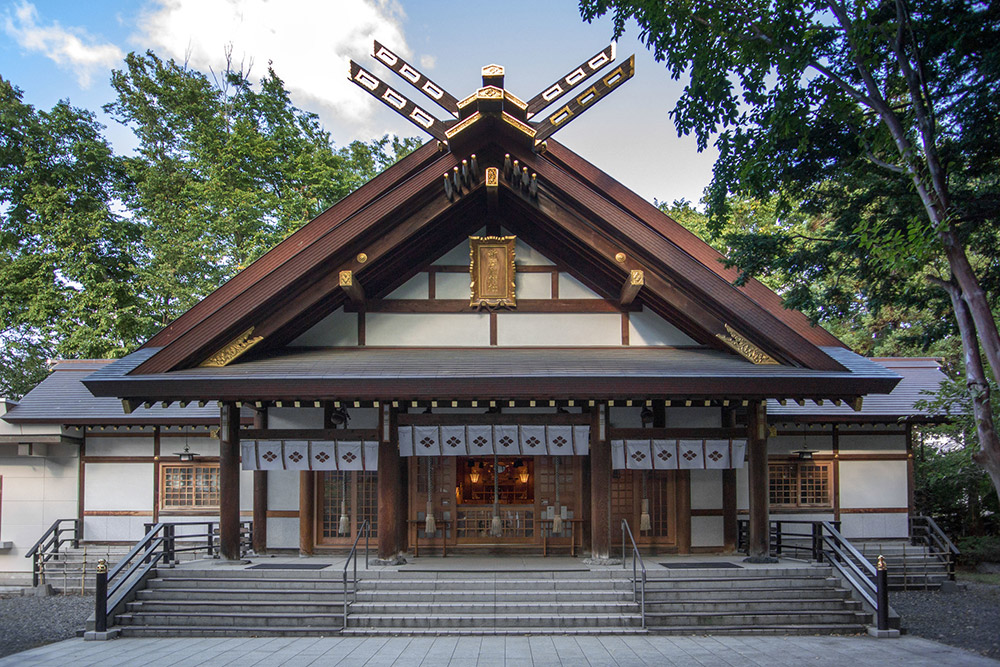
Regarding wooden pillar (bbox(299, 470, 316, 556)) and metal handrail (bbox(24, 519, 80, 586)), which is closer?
wooden pillar (bbox(299, 470, 316, 556))

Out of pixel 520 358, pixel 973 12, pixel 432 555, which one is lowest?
pixel 432 555

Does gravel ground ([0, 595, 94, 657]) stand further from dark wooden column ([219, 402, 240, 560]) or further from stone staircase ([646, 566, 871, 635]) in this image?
stone staircase ([646, 566, 871, 635])

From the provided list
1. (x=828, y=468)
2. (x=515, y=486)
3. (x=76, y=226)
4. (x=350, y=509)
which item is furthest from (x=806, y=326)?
(x=76, y=226)

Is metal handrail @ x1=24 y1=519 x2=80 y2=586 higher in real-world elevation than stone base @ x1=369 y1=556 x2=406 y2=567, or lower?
lower

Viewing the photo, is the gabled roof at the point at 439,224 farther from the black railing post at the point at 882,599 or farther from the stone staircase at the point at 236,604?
the stone staircase at the point at 236,604

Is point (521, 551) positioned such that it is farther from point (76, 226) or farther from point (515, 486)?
point (76, 226)

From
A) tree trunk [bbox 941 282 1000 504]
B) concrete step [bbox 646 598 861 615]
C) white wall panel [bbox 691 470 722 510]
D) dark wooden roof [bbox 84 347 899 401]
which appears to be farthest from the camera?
white wall panel [bbox 691 470 722 510]

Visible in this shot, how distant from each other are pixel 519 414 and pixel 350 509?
4250mm

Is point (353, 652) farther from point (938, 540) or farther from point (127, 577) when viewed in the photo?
point (938, 540)

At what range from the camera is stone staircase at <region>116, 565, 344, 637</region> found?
1041 centimetres

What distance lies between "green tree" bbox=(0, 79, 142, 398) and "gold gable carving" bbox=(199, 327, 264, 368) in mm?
13946

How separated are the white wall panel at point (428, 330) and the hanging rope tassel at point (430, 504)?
245cm

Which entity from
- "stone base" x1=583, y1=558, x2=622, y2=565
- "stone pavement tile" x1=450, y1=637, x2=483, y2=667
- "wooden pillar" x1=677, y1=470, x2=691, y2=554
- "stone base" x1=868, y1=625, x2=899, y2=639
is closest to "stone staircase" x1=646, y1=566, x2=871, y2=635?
"stone base" x1=868, y1=625, x2=899, y2=639

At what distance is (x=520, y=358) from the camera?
12523 mm
